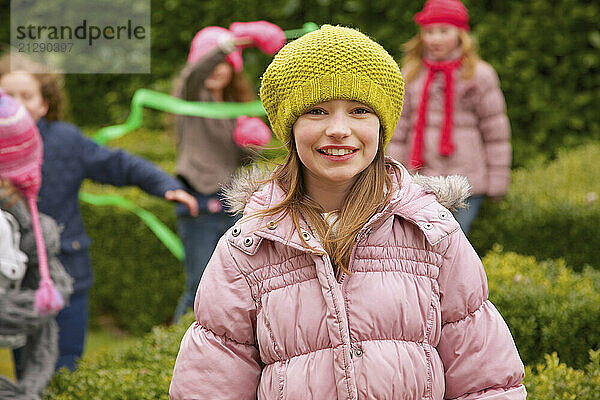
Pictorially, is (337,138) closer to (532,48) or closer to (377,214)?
(377,214)

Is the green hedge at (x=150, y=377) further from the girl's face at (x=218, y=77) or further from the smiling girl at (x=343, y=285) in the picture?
the girl's face at (x=218, y=77)

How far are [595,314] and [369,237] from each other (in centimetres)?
219

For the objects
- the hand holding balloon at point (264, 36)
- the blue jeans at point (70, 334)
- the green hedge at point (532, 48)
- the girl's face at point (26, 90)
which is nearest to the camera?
the blue jeans at point (70, 334)

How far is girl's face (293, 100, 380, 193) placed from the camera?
2.13m

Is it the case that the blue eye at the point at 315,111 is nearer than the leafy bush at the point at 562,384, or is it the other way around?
the blue eye at the point at 315,111

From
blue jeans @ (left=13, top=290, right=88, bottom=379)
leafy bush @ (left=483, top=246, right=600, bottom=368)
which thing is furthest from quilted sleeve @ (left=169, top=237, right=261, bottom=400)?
blue jeans @ (left=13, top=290, right=88, bottom=379)

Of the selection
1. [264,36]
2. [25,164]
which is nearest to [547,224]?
[264,36]

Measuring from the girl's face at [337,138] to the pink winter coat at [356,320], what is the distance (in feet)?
0.46

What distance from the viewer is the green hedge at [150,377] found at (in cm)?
319

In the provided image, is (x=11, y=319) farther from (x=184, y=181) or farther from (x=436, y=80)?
(x=436, y=80)

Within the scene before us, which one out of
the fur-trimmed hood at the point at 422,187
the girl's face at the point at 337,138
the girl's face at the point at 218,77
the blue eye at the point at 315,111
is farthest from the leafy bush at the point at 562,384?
the girl's face at the point at 218,77

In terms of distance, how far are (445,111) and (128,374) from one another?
276cm

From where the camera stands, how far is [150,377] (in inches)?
135

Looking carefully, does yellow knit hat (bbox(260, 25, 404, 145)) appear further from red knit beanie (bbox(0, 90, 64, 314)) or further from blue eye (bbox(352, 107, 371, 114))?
red knit beanie (bbox(0, 90, 64, 314))
